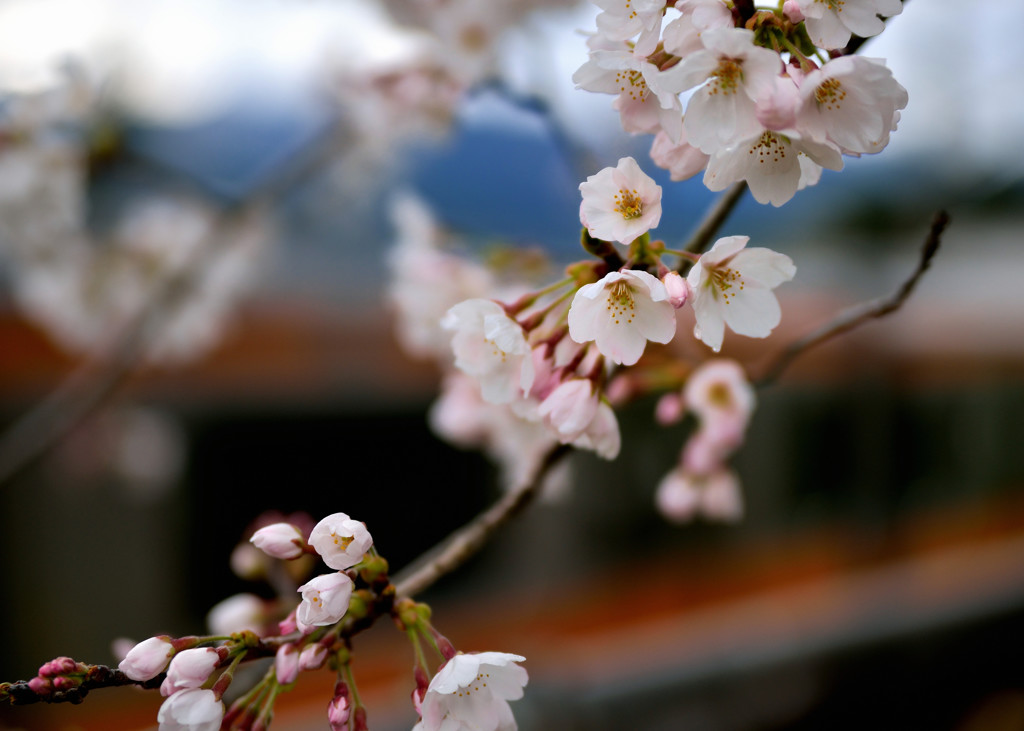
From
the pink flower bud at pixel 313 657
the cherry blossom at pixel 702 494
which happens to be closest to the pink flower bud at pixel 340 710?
the pink flower bud at pixel 313 657

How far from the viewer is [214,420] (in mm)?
3090

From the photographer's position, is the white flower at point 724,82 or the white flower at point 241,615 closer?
the white flower at point 724,82

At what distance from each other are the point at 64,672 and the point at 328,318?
3106 millimetres

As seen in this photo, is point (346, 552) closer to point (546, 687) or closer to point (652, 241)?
point (652, 241)

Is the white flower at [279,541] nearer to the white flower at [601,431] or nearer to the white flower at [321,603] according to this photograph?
the white flower at [321,603]

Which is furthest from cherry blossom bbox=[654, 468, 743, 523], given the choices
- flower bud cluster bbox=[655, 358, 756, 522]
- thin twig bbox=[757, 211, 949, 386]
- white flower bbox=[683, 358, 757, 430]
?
thin twig bbox=[757, 211, 949, 386]

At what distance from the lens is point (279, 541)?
15.3 inches

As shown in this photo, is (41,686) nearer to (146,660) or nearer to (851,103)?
(146,660)

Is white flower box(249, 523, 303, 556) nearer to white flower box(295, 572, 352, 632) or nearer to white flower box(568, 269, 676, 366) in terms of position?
white flower box(295, 572, 352, 632)

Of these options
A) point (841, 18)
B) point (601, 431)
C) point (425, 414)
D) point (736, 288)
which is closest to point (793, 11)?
point (841, 18)

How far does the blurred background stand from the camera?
1.06m

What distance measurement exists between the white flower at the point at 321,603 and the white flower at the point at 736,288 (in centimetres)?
20

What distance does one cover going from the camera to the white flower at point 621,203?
13.1 inches

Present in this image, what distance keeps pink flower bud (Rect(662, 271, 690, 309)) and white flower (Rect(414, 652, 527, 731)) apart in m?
0.18
